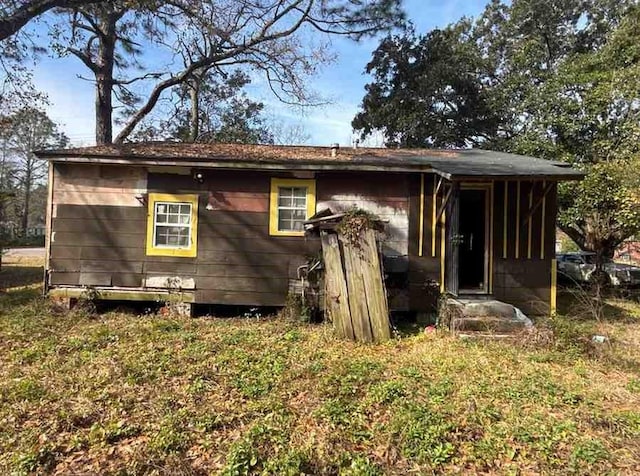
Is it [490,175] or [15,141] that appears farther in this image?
[15,141]

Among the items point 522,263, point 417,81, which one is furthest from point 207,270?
point 417,81

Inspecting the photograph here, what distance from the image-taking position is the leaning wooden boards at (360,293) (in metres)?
5.80

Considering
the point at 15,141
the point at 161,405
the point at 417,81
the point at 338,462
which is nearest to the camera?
the point at 338,462

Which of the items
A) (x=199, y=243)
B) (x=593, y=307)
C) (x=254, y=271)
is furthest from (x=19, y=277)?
(x=593, y=307)

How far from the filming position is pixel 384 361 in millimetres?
5055

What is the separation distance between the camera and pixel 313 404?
3908mm

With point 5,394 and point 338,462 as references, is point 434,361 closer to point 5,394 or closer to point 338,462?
point 338,462

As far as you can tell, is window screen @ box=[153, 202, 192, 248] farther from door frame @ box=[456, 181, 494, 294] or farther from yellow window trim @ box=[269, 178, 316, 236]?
door frame @ box=[456, 181, 494, 294]

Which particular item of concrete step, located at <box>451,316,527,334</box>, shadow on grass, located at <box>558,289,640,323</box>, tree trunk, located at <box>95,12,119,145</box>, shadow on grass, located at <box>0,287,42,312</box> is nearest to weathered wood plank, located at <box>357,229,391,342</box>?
concrete step, located at <box>451,316,527,334</box>

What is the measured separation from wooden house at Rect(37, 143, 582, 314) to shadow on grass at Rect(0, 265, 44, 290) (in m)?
3.85

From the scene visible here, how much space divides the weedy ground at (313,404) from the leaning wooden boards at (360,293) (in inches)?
9.6

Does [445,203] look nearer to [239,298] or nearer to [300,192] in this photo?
[300,192]

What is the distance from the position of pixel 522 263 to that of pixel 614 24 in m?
14.3

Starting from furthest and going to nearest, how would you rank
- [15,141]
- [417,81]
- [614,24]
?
[15,141]
[417,81]
[614,24]
